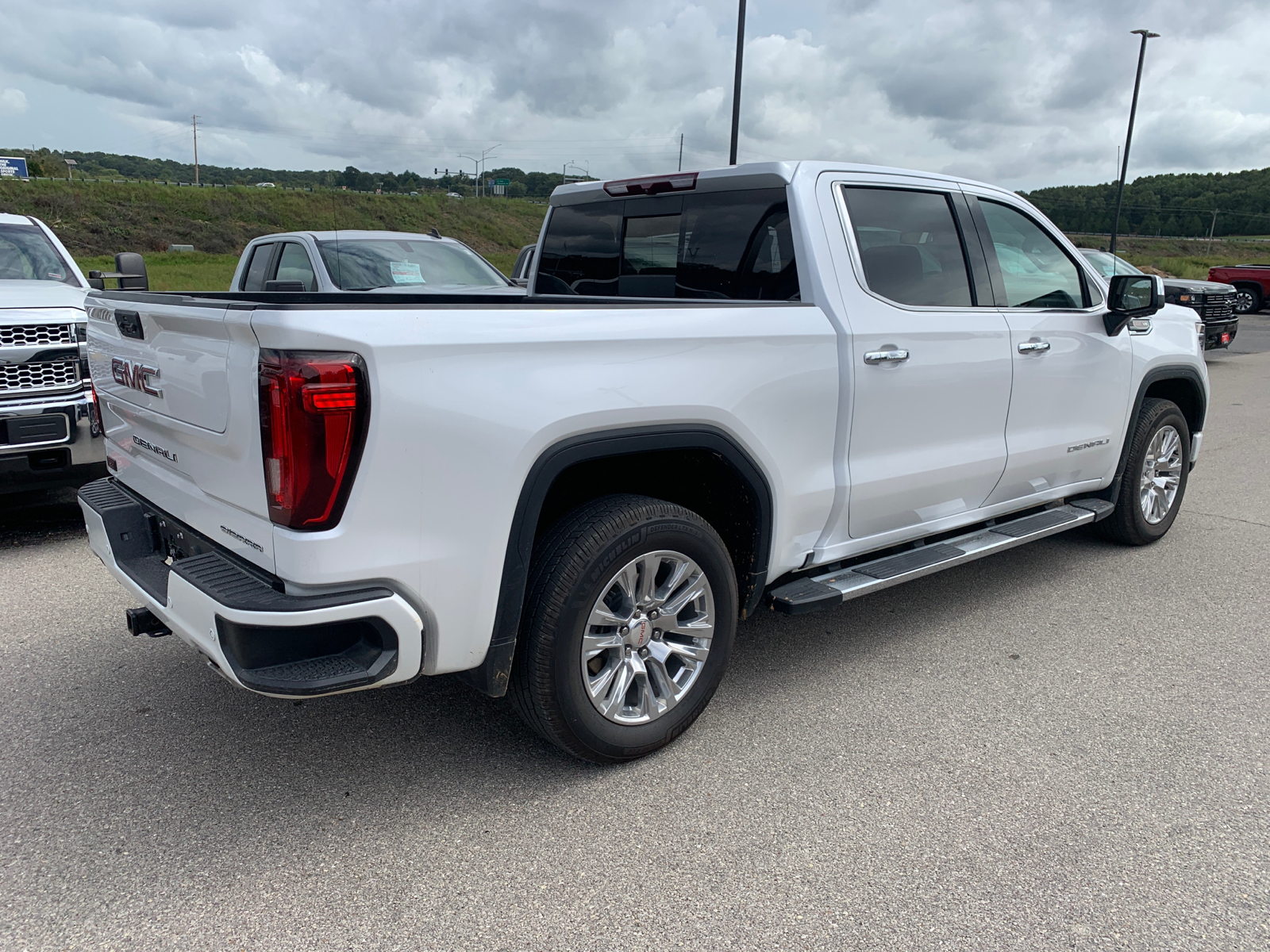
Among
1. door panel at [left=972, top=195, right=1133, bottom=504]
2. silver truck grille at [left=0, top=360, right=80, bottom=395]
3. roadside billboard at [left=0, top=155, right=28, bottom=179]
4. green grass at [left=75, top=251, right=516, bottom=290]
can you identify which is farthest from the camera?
roadside billboard at [left=0, top=155, right=28, bottom=179]

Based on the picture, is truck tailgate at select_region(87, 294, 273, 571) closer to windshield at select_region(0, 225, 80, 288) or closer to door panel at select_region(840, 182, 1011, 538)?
door panel at select_region(840, 182, 1011, 538)

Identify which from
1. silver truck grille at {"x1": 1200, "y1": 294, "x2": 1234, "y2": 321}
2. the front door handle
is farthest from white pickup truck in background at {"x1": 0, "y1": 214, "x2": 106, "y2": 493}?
silver truck grille at {"x1": 1200, "y1": 294, "x2": 1234, "y2": 321}

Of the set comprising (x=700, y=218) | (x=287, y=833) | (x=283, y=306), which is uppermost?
(x=700, y=218)

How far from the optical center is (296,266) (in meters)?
8.27

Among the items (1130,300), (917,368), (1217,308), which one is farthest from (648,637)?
(1217,308)

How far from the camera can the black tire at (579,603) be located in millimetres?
2729

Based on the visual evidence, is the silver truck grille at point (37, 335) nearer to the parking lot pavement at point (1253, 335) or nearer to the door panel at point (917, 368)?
the door panel at point (917, 368)

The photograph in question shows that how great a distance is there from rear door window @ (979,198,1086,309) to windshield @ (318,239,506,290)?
192 inches

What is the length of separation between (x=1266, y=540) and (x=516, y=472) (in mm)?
5101

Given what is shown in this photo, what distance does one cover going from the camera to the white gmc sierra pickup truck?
234 centimetres

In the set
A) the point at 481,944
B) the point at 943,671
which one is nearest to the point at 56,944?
the point at 481,944

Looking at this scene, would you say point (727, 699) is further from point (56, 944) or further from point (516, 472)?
point (56, 944)

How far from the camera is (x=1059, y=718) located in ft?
11.2

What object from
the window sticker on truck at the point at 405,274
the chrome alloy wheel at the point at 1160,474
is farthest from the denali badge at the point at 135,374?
the window sticker on truck at the point at 405,274
